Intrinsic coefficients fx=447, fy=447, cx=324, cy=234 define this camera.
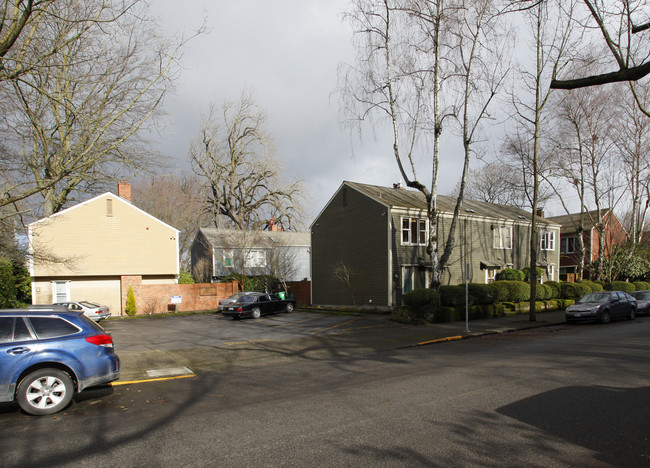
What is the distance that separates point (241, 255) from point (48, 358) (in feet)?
98.6

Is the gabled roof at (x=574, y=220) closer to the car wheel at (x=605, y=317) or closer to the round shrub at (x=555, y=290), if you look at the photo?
the round shrub at (x=555, y=290)

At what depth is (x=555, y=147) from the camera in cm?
2909

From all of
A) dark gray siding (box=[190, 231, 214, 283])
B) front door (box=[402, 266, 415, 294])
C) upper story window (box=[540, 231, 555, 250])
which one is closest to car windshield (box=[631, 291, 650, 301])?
upper story window (box=[540, 231, 555, 250])

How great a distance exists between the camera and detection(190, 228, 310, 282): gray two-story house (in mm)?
37375

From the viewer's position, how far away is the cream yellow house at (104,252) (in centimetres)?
2894

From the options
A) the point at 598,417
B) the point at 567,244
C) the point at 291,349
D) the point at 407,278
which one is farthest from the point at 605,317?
the point at 567,244

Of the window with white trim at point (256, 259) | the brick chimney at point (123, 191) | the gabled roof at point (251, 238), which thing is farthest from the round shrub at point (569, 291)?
the brick chimney at point (123, 191)

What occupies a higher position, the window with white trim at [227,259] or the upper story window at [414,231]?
the upper story window at [414,231]

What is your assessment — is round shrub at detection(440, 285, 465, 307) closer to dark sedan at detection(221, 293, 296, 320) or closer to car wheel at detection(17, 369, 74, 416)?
dark sedan at detection(221, 293, 296, 320)

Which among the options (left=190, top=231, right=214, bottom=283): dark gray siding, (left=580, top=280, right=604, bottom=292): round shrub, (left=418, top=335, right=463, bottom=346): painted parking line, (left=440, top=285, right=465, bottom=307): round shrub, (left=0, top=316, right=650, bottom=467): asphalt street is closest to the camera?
(left=0, top=316, right=650, bottom=467): asphalt street

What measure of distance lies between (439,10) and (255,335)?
1583 centimetres

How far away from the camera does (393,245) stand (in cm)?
2639

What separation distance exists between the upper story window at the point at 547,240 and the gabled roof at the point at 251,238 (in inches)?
858

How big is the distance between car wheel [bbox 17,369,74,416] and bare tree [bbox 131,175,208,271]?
3923 cm
